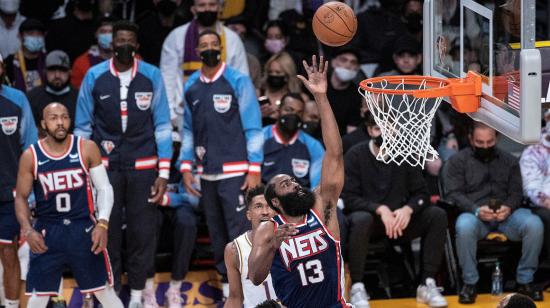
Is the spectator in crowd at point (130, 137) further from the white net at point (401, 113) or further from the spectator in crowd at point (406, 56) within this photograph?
the spectator in crowd at point (406, 56)

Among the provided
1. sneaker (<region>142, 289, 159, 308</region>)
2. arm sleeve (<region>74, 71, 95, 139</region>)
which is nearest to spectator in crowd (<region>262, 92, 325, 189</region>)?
sneaker (<region>142, 289, 159, 308</region>)

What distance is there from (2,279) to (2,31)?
2667mm

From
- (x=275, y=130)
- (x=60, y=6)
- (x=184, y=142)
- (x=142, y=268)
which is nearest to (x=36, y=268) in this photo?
(x=142, y=268)

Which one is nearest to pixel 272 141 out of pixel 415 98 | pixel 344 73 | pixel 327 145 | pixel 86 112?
pixel 344 73

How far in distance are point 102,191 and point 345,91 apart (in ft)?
10.2

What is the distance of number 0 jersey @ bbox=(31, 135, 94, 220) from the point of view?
795cm

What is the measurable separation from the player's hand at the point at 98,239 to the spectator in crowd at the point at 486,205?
303 centimetres

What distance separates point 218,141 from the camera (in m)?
8.87

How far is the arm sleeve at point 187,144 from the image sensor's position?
8.98m

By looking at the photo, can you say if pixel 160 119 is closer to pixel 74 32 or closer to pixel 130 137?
pixel 130 137

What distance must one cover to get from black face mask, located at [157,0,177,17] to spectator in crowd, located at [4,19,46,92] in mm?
1196

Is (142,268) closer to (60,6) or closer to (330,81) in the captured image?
(330,81)

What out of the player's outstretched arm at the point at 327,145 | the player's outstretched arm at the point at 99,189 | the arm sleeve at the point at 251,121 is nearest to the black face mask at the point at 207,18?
the arm sleeve at the point at 251,121

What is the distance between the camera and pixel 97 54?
1005cm
